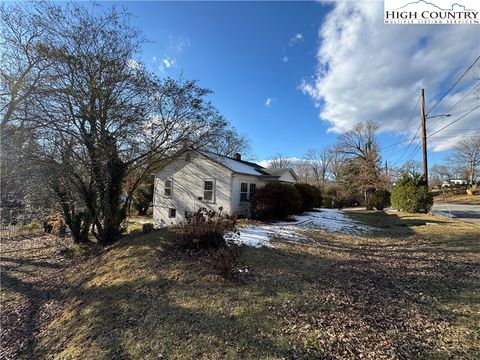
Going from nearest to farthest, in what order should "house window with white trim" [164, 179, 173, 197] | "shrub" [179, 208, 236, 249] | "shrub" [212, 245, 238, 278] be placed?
"shrub" [212, 245, 238, 278], "shrub" [179, 208, 236, 249], "house window with white trim" [164, 179, 173, 197]

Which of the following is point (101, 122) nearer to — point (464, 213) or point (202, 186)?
point (202, 186)

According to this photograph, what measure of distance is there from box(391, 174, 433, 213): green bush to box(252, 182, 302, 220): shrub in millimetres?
8101

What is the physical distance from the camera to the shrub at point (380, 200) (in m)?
23.2

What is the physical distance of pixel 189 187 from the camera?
16.0 m

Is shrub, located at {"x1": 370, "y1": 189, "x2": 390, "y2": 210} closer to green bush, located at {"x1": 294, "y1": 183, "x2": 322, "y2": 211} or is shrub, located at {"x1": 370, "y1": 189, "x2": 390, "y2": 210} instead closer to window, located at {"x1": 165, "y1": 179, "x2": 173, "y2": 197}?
green bush, located at {"x1": 294, "y1": 183, "x2": 322, "y2": 211}

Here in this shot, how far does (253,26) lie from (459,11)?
21.2 feet

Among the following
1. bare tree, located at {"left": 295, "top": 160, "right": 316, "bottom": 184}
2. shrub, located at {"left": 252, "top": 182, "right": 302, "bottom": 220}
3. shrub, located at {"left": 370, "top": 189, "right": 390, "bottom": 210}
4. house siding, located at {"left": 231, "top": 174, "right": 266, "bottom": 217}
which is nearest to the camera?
shrub, located at {"left": 252, "top": 182, "right": 302, "bottom": 220}

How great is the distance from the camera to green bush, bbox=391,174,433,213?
1612 cm

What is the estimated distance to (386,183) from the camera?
27594 mm

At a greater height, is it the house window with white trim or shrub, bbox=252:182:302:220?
the house window with white trim

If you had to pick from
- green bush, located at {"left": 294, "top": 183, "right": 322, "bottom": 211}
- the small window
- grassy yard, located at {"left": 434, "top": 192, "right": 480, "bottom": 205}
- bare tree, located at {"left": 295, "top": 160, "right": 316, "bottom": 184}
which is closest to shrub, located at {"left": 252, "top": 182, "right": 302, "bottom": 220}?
the small window

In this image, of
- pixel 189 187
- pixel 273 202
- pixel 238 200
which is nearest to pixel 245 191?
pixel 238 200

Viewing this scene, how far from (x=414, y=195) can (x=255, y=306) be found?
16.3m

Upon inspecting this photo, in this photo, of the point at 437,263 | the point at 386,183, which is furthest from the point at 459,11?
the point at 386,183
